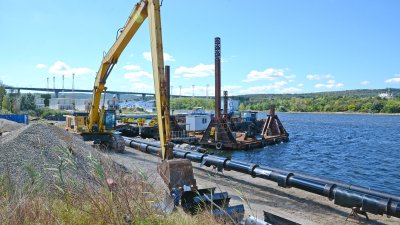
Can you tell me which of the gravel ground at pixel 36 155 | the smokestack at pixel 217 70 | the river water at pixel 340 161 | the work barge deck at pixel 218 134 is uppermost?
the smokestack at pixel 217 70

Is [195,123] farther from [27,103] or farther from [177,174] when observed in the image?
[27,103]

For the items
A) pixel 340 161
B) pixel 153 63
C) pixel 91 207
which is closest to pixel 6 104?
pixel 340 161

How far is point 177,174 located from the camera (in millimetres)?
9695

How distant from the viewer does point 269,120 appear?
49469mm

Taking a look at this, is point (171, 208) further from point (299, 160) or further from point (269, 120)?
point (269, 120)

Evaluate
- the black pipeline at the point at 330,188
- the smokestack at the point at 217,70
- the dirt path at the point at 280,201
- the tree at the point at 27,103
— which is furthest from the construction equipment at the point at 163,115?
the tree at the point at 27,103

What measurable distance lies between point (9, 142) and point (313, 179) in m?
10.0

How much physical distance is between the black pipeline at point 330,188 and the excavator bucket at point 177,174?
4.10 meters

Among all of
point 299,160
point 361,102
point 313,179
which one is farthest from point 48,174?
point 361,102

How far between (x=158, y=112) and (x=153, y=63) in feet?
5.41

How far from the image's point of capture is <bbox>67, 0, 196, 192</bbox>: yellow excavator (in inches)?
388

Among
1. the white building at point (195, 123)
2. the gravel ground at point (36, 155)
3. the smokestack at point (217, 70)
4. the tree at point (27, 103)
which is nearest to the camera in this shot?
the gravel ground at point (36, 155)

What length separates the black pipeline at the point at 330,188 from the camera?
9.56 m

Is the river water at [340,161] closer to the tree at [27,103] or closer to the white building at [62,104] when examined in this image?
the tree at [27,103]
